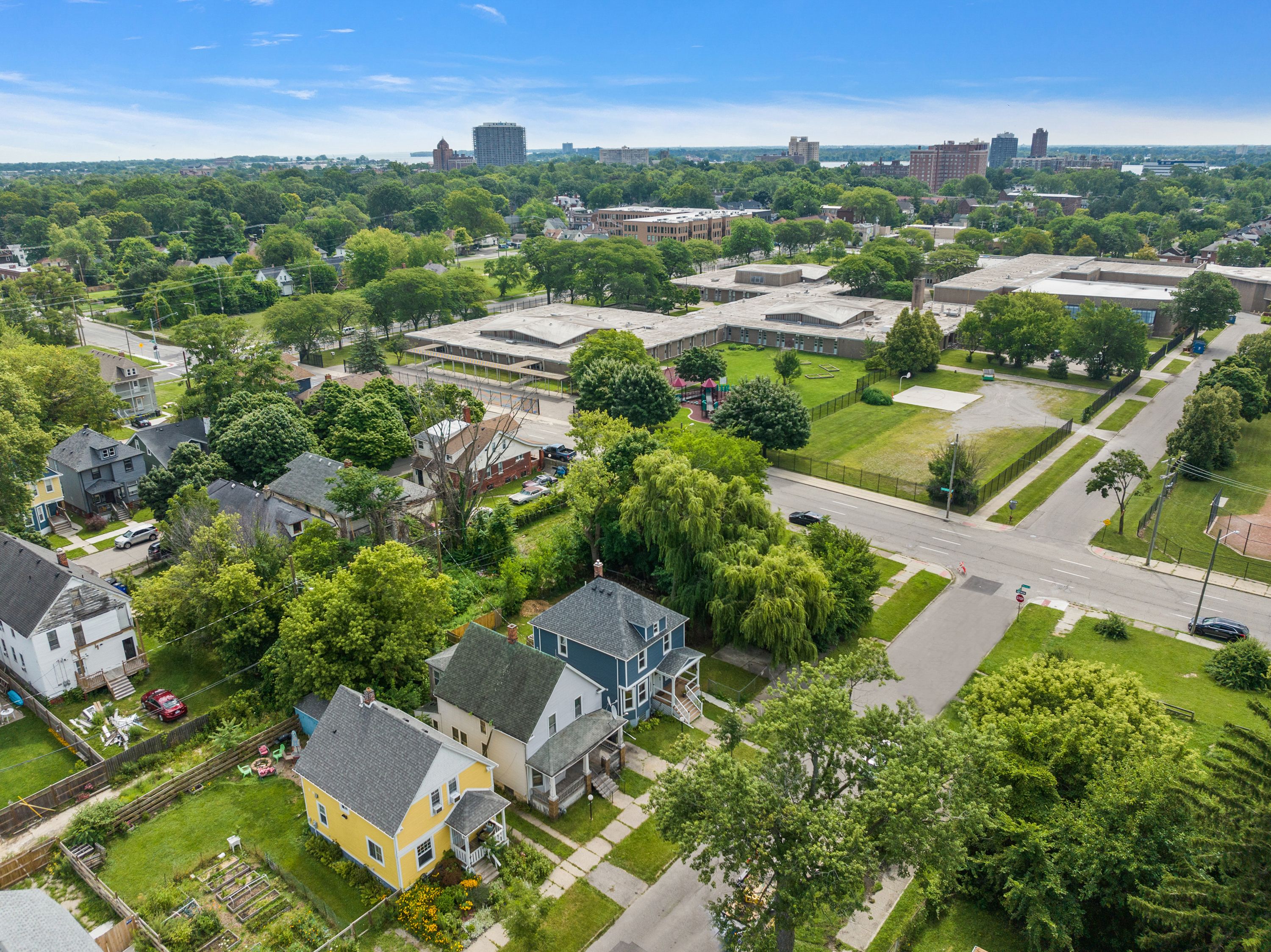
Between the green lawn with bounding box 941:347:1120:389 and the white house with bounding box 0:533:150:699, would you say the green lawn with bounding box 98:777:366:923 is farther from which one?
the green lawn with bounding box 941:347:1120:389

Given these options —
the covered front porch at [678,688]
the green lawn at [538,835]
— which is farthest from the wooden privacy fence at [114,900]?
the covered front porch at [678,688]

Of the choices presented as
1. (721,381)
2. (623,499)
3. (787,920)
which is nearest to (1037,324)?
(721,381)

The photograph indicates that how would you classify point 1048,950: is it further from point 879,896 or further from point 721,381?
point 721,381

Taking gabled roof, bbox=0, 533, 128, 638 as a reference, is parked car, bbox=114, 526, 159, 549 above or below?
below

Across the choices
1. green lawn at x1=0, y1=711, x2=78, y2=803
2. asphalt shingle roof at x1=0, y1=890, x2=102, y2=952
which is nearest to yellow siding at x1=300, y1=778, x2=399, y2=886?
asphalt shingle roof at x1=0, y1=890, x2=102, y2=952

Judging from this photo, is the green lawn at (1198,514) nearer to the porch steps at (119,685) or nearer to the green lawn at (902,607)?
the green lawn at (902,607)

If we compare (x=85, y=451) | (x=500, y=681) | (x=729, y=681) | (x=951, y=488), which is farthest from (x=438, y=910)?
(x=85, y=451)
